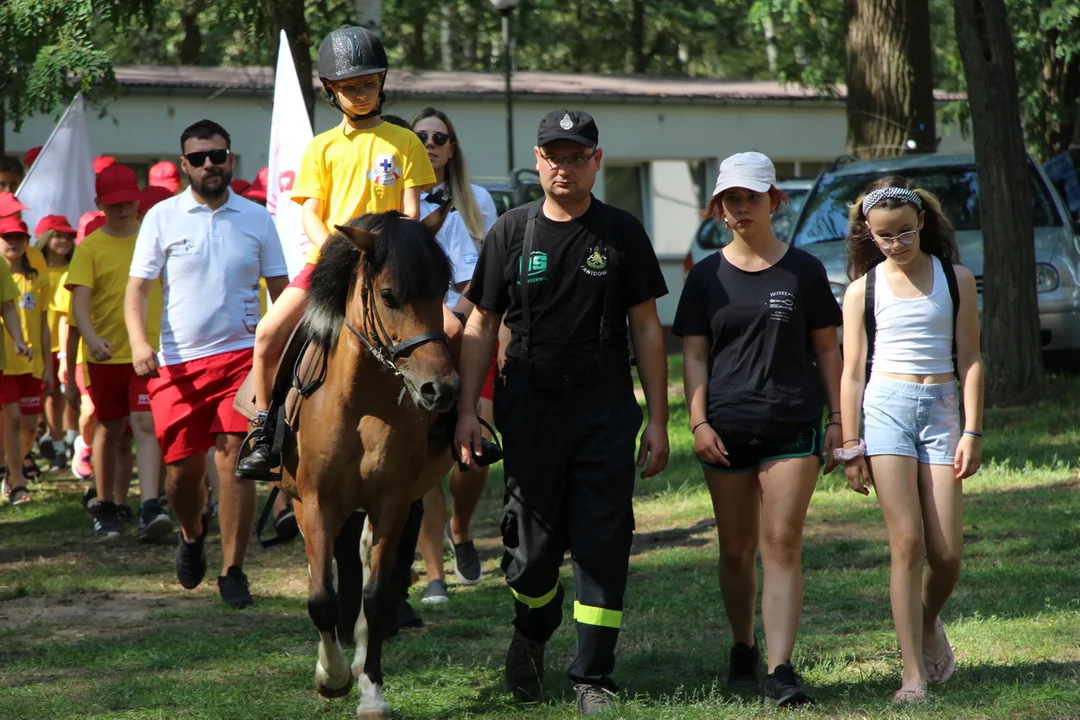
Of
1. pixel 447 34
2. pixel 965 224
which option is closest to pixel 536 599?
pixel 965 224

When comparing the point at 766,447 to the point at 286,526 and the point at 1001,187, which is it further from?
the point at 1001,187

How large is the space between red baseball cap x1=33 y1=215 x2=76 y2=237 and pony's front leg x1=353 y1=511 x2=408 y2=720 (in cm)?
855

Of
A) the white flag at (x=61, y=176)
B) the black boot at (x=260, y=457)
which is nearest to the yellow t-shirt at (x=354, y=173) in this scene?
the black boot at (x=260, y=457)

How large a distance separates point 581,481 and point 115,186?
18.6 feet

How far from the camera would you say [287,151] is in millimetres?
9836

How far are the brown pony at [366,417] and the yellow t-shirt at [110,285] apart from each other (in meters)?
4.62

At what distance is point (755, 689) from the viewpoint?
5.66m

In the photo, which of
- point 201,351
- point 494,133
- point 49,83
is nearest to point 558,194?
point 201,351

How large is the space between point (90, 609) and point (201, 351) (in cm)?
153

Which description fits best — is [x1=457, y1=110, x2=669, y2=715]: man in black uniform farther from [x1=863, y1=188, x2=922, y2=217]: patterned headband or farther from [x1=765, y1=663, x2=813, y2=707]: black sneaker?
[x1=863, y1=188, x2=922, y2=217]: patterned headband

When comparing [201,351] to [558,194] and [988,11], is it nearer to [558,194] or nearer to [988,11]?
[558,194]

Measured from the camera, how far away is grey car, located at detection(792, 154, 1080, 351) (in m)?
12.8

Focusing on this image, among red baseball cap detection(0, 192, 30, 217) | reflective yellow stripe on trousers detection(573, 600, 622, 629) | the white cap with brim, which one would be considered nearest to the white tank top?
A: the white cap with brim

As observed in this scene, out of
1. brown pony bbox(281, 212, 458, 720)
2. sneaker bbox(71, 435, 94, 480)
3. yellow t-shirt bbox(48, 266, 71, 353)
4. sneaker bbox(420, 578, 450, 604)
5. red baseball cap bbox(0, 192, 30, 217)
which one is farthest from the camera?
yellow t-shirt bbox(48, 266, 71, 353)
